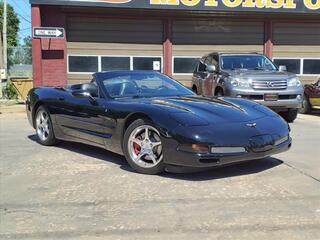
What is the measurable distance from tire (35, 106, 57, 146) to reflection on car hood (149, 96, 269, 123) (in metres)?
2.34

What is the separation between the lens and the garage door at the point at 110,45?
18078 millimetres

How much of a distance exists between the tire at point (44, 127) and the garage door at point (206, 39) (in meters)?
10.8

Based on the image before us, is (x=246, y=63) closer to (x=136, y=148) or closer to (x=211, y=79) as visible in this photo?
(x=211, y=79)

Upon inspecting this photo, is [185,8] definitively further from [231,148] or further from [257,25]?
[231,148]

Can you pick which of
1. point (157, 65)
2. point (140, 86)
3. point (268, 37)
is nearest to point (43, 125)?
point (140, 86)

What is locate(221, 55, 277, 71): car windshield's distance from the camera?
1280 cm

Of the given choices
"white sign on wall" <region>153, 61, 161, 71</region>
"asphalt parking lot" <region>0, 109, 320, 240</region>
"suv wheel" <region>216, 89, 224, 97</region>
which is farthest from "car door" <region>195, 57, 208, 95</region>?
"asphalt parking lot" <region>0, 109, 320, 240</region>

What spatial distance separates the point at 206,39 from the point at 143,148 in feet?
43.7

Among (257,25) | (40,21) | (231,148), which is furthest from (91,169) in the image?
(257,25)

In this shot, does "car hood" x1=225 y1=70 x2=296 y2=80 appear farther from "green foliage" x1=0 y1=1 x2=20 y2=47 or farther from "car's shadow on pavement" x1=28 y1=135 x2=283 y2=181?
"green foliage" x1=0 y1=1 x2=20 y2=47

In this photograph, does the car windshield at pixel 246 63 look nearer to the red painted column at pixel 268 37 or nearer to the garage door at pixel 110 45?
the garage door at pixel 110 45

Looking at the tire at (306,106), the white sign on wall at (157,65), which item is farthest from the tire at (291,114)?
the white sign on wall at (157,65)

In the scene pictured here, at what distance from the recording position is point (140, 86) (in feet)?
24.1

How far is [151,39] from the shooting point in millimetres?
18594
